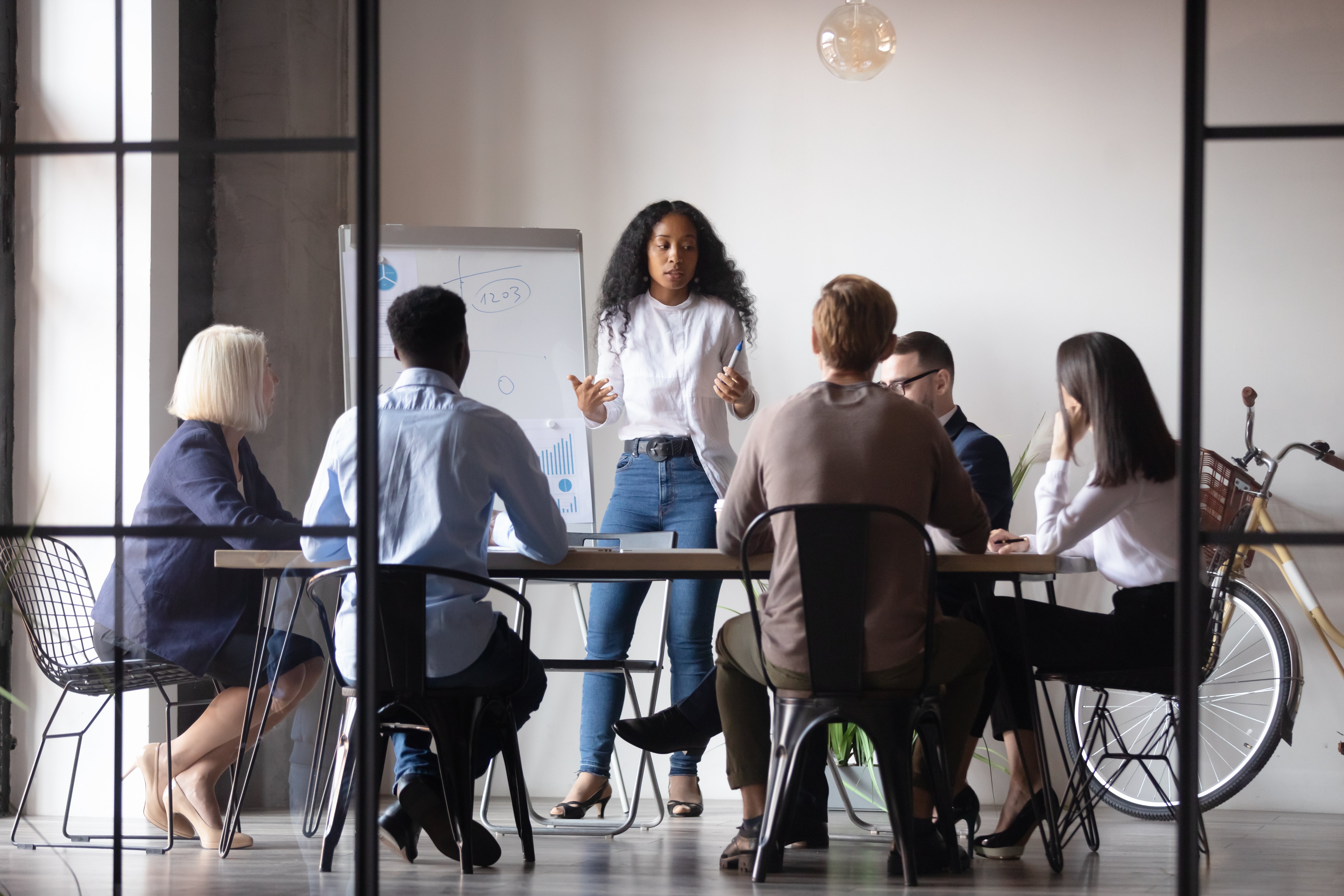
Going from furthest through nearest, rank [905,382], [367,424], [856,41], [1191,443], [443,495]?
[856,41], [905,382], [443,495], [367,424], [1191,443]

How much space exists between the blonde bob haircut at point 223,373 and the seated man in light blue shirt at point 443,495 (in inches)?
9.1

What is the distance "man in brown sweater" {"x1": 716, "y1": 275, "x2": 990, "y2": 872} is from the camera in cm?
246

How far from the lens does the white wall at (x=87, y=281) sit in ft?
7.50

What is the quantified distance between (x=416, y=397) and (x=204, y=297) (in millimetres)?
491

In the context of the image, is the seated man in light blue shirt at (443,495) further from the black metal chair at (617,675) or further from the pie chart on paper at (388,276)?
the pie chart on paper at (388,276)

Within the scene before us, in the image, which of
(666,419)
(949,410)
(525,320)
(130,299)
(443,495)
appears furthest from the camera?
(525,320)

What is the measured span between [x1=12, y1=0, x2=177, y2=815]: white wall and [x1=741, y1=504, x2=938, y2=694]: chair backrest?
113 cm

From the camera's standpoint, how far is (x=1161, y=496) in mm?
2906

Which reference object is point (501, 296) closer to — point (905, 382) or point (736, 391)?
point (736, 391)

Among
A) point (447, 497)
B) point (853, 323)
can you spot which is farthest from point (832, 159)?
point (447, 497)

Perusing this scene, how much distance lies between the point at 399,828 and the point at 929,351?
6.23 feet

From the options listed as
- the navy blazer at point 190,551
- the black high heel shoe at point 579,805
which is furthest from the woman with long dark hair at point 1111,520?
the navy blazer at point 190,551

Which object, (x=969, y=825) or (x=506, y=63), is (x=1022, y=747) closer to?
(x=969, y=825)

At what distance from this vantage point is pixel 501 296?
4.23 meters
